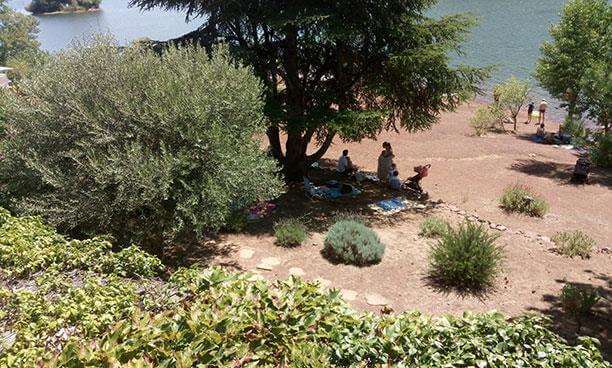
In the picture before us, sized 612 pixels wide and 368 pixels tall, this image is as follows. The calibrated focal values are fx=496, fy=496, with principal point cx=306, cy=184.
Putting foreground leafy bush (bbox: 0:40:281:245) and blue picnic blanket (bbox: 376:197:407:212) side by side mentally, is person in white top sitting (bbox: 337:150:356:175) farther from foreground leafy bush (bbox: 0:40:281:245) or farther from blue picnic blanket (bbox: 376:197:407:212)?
foreground leafy bush (bbox: 0:40:281:245)

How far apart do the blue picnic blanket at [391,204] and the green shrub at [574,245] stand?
3.55 meters

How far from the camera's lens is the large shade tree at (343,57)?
11.0 m

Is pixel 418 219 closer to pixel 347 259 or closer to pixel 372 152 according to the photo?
pixel 347 259

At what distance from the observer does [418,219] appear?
11430mm

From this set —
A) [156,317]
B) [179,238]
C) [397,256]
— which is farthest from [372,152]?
[156,317]

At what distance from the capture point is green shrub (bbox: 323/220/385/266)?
8.86 meters

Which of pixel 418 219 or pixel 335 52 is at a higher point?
pixel 335 52

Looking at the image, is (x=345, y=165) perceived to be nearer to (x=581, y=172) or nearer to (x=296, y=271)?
(x=296, y=271)

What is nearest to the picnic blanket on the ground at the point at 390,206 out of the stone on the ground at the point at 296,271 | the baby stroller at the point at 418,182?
the baby stroller at the point at 418,182

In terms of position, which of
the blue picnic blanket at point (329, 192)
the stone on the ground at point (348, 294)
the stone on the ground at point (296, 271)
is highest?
the blue picnic blanket at point (329, 192)

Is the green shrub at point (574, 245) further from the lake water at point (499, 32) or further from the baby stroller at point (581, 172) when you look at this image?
the lake water at point (499, 32)

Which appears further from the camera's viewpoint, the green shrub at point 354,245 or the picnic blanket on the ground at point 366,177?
the picnic blanket on the ground at point 366,177

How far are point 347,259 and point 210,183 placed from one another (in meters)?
2.96

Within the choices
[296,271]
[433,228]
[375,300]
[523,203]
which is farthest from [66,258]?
[523,203]
